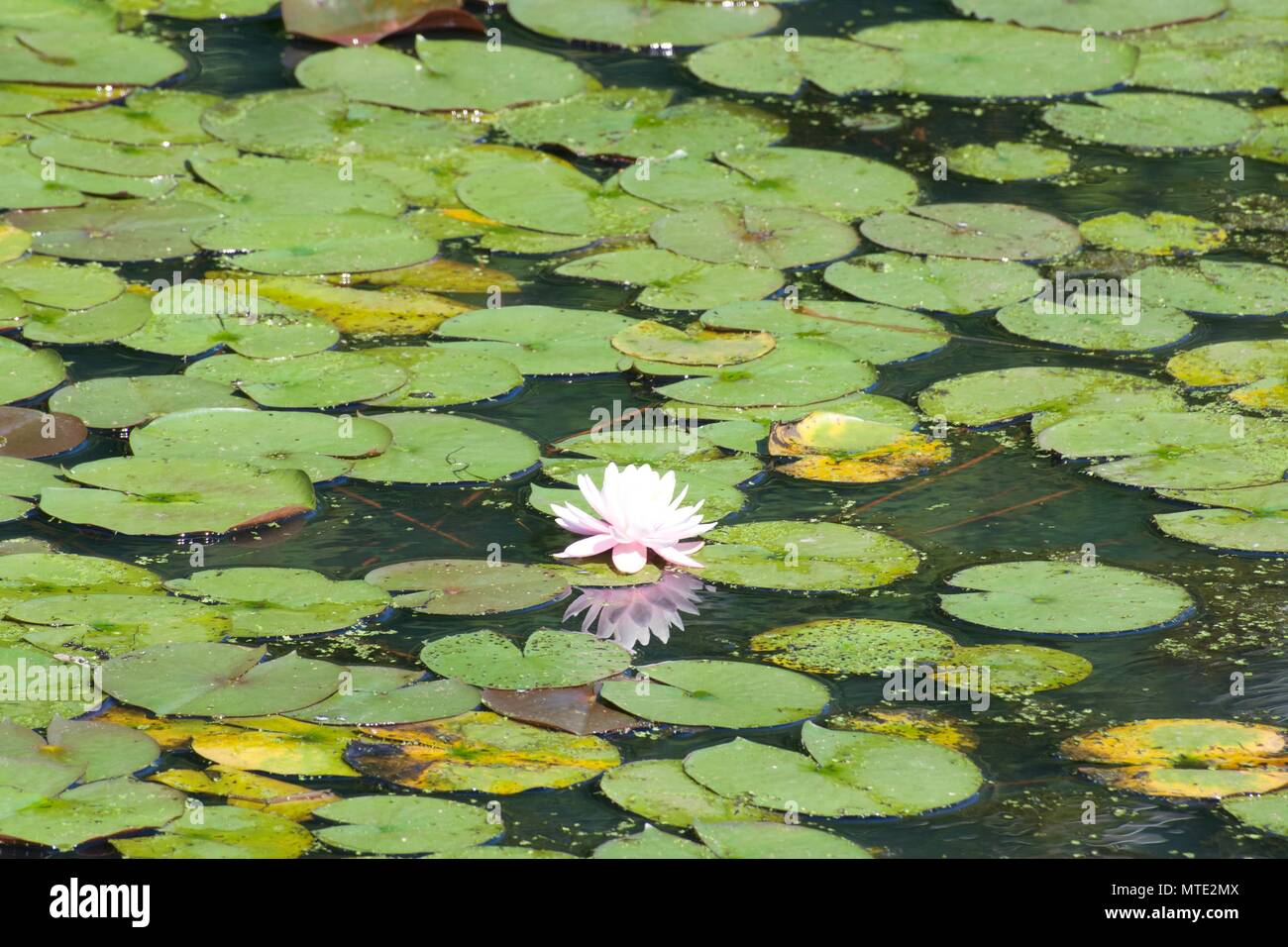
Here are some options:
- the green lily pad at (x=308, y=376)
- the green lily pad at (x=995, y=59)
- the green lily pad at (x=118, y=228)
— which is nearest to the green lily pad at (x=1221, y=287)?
the green lily pad at (x=995, y=59)

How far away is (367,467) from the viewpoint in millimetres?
3900

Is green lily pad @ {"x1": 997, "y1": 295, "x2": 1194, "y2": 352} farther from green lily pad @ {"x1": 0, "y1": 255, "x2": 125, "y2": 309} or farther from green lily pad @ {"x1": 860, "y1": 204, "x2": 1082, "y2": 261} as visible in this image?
green lily pad @ {"x1": 0, "y1": 255, "x2": 125, "y2": 309}

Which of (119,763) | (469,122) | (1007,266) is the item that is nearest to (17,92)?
(469,122)

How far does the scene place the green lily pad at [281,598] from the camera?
3260mm

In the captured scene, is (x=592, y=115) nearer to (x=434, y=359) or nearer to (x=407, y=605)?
(x=434, y=359)

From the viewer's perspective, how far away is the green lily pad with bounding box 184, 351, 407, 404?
13.8 ft

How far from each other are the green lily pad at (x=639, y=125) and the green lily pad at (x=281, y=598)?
2.71 metres

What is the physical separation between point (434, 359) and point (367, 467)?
23.4 inches

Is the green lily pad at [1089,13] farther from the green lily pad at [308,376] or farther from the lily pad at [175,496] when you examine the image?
the lily pad at [175,496]

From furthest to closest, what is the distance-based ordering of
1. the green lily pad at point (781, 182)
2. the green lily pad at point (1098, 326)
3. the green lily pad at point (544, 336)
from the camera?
the green lily pad at point (781, 182), the green lily pad at point (1098, 326), the green lily pad at point (544, 336)

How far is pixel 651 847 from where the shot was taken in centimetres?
263

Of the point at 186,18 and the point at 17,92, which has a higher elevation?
the point at 186,18

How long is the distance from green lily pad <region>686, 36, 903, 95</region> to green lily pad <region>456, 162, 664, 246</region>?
1108 millimetres
